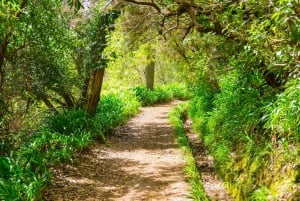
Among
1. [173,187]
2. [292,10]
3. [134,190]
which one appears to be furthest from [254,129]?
[292,10]

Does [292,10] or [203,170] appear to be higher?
[292,10]

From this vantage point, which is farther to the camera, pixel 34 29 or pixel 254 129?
pixel 34 29

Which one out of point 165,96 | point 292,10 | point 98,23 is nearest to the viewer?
point 292,10

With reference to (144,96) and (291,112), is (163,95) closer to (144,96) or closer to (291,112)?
(144,96)

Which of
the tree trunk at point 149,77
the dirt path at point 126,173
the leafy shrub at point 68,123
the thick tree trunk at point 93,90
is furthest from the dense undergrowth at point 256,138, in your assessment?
the tree trunk at point 149,77

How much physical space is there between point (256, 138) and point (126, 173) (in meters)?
2.74

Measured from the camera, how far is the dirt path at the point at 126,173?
6.44 meters

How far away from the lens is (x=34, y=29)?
29.1 feet

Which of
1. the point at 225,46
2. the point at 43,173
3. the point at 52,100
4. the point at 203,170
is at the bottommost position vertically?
the point at 203,170

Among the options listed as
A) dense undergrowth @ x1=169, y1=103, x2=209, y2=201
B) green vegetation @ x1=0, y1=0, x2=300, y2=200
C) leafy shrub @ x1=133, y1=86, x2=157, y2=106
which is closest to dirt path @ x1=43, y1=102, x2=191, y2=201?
dense undergrowth @ x1=169, y1=103, x2=209, y2=201

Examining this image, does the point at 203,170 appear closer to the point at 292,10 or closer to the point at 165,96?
the point at 292,10

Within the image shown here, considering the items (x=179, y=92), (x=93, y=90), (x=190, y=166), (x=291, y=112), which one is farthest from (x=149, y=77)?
(x=291, y=112)

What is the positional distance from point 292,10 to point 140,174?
4.50 metres

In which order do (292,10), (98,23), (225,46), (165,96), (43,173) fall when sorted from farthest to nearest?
(165,96) → (98,23) → (225,46) → (43,173) → (292,10)
